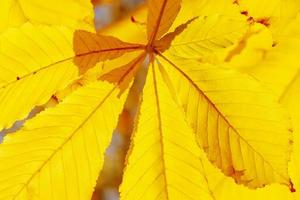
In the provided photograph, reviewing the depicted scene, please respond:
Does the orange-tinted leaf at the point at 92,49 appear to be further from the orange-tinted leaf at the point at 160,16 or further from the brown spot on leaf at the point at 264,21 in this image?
the brown spot on leaf at the point at 264,21

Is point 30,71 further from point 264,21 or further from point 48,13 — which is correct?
point 264,21

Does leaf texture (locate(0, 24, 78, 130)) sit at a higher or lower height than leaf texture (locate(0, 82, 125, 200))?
higher

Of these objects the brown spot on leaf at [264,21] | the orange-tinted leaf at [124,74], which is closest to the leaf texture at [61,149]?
the orange-tinted leaf at [124,74]

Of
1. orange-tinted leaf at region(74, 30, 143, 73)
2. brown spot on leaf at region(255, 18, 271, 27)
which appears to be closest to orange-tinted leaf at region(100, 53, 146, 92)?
orange-tinted leaf at region(74, 30, 143, 73)

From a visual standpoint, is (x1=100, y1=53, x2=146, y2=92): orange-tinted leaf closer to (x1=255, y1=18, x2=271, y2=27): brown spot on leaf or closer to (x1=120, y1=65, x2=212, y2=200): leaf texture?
(x1=120, y1=65, x2=212, y2=200): leaf texture

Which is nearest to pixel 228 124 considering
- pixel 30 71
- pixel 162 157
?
pixel 162 157

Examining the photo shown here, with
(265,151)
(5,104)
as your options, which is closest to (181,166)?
(265,151)

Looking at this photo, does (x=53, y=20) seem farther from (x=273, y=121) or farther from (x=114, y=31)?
(x=273, y=121)
